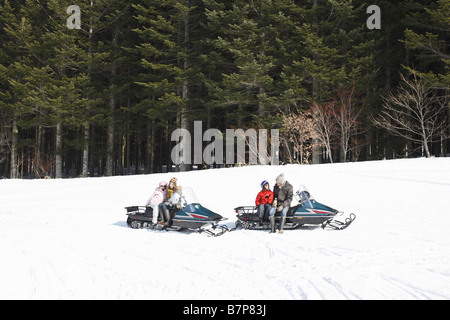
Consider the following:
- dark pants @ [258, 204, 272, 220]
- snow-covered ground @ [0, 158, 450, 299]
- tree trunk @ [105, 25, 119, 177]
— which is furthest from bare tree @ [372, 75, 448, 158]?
tree trunk @ [105, 25, 119, 177]

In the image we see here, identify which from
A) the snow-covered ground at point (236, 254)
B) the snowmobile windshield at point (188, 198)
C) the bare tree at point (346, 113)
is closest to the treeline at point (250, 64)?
the bare tree at point (346, 113)

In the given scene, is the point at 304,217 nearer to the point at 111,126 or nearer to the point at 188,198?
the point at 188,198

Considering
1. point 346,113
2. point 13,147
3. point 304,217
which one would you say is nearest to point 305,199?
point 304,217

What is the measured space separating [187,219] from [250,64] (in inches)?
580

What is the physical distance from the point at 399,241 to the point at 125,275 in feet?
17.1

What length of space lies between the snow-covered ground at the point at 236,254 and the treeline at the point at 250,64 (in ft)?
30.0

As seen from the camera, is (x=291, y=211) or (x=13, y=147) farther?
(x=13, y=147)

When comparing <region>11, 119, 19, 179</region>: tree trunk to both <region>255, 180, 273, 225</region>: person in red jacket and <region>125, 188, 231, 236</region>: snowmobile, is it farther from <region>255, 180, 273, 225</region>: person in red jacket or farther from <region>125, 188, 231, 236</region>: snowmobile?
<region>255, 180, 273, 225</region>: person in red jacket

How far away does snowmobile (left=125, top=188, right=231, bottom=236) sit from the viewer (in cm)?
863

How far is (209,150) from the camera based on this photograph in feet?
92.9

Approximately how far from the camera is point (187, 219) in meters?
8.77

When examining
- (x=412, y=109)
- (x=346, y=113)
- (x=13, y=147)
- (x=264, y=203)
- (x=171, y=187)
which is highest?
(x=412, y=109)
